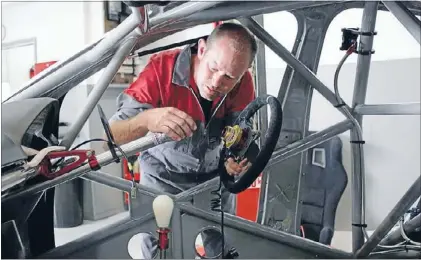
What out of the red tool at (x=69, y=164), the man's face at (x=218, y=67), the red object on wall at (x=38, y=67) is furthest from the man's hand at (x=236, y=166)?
the red object on wall at (x=38, y=67)

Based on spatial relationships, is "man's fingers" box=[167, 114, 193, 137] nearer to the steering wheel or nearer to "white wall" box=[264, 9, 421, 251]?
the steering wheel

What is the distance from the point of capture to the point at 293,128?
0.78m

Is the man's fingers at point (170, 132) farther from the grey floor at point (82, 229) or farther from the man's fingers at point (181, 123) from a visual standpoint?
the grey floor at point (82, 229)

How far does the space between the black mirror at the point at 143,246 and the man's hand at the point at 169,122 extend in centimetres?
18

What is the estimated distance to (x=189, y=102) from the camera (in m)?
0.68

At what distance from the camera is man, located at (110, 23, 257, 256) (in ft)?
2.17

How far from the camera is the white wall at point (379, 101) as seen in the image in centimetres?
78

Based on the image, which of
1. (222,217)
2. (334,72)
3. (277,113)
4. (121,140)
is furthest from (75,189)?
(334,72)

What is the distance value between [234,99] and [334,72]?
0.23m

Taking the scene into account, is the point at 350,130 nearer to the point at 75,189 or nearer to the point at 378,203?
the point at 378,203

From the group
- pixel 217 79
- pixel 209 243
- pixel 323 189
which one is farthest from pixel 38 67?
pixel 323 189

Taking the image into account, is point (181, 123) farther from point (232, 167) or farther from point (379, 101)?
point (379, 101)

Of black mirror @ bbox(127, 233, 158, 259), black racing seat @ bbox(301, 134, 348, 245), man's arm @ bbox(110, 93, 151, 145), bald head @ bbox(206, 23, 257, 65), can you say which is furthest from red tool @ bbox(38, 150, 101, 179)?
black racing seat @ bbox(301, 134, 348, 245)

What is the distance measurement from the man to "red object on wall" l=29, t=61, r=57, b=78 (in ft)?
0.47
